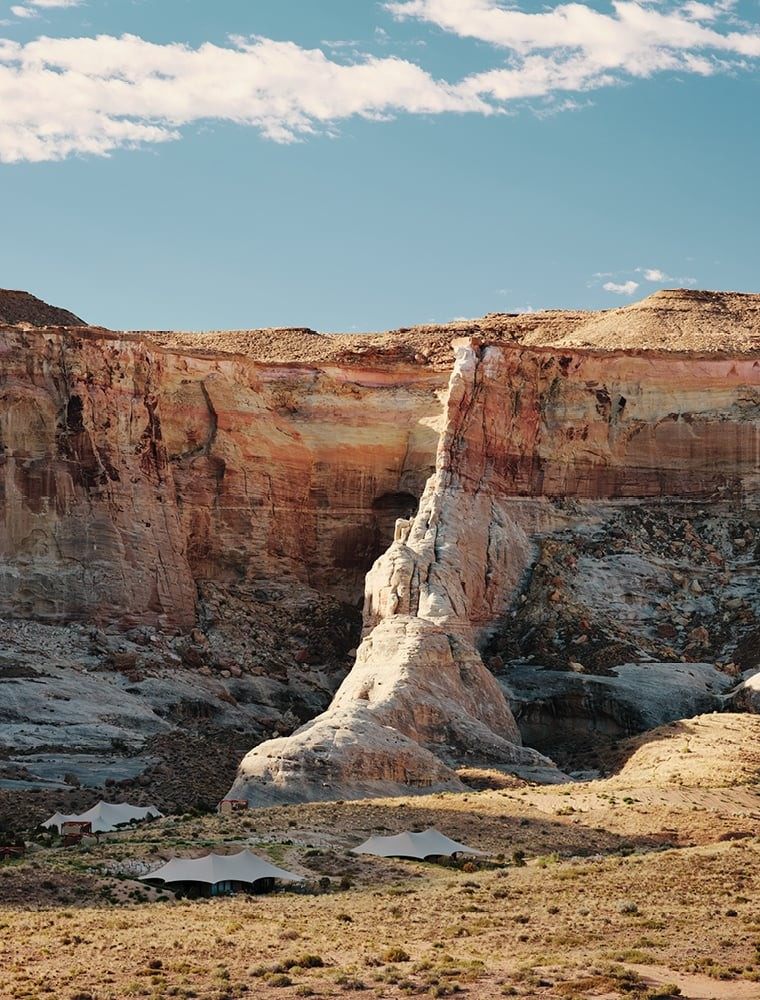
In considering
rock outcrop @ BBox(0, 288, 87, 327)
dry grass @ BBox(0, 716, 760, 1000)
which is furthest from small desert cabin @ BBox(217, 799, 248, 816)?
rock outcrop @ BBox(0, 288, 87, 327)

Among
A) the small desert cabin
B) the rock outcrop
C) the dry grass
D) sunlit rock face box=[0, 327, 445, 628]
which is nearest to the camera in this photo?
the dry grass

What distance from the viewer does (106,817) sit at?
189ft

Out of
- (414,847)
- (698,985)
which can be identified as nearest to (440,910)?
(414,847)

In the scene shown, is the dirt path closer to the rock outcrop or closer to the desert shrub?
the desert shrub

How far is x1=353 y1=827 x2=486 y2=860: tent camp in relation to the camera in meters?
51.2

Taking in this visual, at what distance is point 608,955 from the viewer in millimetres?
40000

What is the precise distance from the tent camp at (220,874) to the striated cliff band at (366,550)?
605 inches

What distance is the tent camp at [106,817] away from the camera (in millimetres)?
56688

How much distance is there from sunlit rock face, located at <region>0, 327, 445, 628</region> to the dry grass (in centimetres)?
2326

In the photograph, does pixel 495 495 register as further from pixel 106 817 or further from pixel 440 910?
pixel 440 910

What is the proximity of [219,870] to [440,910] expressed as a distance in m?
4.91

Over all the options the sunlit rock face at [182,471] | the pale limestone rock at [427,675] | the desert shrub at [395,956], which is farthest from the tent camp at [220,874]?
the sunlit rock face at [182,471]

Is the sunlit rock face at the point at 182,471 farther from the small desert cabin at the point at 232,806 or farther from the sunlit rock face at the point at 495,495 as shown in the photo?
the small desert cabin at the point at 232,806

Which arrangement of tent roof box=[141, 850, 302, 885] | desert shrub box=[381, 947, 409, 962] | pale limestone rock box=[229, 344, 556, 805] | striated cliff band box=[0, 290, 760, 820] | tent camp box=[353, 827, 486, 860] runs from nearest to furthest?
1. desert shrub box=[381, 947, 409, 962]
2. tent roof box=[141, 850, 302, 885]
3. tent camp box=[353, 827, 486, 860]
4. pale limestone rock box=[229, 344, 556, 805]
5. striated cliff band box=[0, 290, 760, 820]
